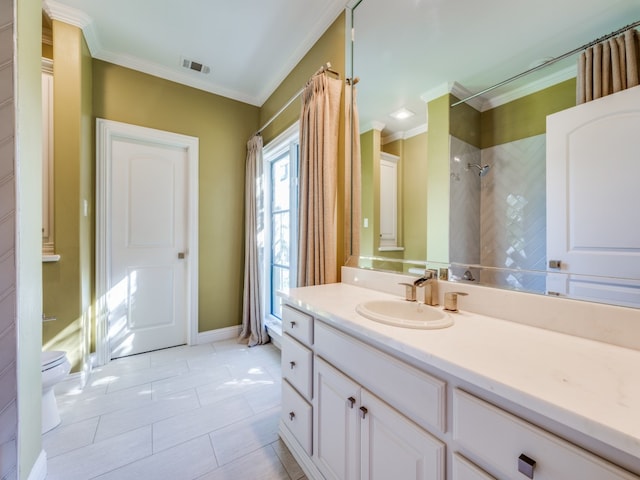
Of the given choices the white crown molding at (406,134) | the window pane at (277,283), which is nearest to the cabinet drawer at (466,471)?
the white crown molding at (406,134)

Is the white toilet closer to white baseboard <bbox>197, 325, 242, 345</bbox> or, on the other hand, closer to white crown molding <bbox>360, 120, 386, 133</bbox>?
white baseboard <bbox>197, 325, 242, 345</bbox>

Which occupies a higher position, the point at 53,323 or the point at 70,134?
the point at 70,134

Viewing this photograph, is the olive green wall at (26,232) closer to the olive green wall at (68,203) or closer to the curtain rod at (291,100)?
the olive green wall at (68,203)

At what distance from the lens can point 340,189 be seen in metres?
1.84

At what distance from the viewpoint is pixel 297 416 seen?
1.32 metres

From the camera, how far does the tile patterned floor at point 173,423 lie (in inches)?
52.0

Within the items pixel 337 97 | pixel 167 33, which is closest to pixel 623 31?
pixel 337 97

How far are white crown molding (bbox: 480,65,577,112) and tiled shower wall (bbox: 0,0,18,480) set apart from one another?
188 centimetres

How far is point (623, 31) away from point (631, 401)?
3.31 feet

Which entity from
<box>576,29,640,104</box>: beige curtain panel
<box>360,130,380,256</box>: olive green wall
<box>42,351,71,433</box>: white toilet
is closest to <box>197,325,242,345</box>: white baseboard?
<box>42,351,71,433</box>: white toilet

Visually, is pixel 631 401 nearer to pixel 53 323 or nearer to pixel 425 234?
pixel 425 234

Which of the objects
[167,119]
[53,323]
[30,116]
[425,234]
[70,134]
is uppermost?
[167,119]

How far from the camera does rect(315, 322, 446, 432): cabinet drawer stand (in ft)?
2.28

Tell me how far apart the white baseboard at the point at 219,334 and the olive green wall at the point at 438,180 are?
2425 mm
